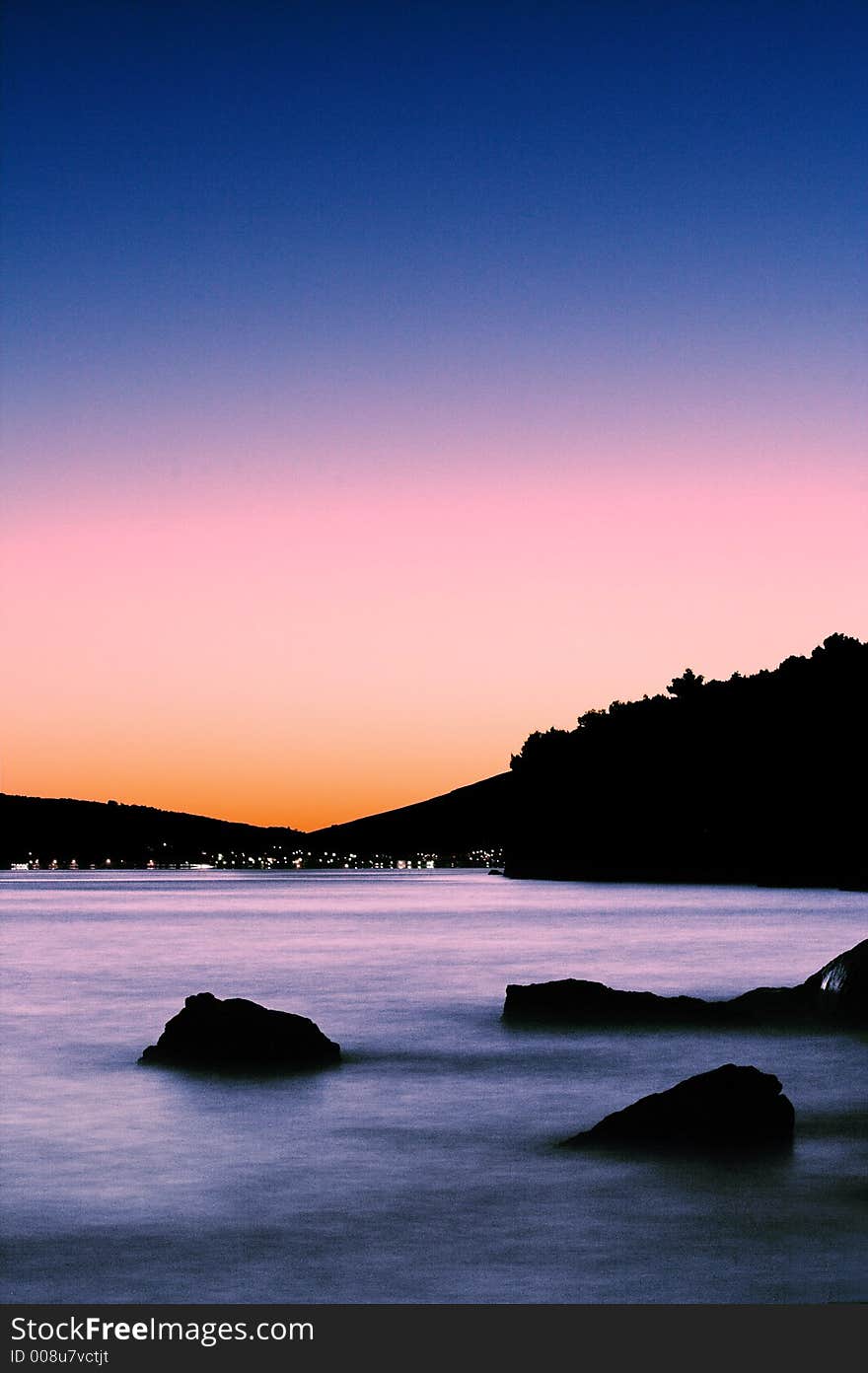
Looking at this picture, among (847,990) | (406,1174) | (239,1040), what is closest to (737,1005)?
(847,990)

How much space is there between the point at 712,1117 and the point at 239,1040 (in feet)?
28.7

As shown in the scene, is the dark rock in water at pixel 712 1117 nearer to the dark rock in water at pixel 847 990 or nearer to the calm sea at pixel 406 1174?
the calm sea at pixel 406 1174

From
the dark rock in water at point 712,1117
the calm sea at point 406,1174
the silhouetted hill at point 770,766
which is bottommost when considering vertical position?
the calm sea at point 406,1174

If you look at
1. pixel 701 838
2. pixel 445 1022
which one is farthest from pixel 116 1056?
pixel 701 838

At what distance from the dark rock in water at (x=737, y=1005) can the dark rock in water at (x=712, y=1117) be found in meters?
11.0

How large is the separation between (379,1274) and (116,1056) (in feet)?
53.4

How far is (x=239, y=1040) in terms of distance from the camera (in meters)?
22.6

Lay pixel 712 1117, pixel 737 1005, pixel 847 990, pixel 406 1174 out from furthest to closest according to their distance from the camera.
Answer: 1. pixel 737 1005
2. pixel 847 990
3. pixel 406 1174
4. pixel 712 1117

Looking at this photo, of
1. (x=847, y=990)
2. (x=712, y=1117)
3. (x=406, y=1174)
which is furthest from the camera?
(x=847, y=990)

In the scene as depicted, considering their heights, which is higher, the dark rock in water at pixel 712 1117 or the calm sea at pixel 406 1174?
the dark rock in water at pixel 712 1117

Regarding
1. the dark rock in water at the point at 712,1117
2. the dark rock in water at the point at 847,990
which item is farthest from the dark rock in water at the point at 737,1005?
the dark rock in water at the point at 712,1117

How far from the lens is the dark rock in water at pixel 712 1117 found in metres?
16.1

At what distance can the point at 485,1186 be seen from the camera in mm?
16094

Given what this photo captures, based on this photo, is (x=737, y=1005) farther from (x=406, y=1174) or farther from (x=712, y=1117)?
(x=406, y=1174)
